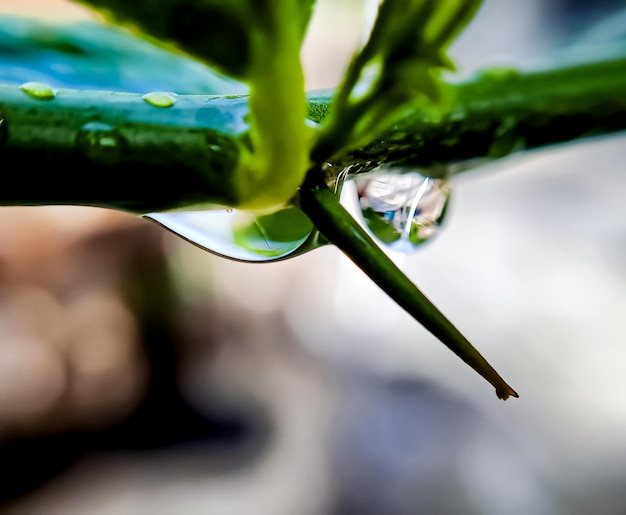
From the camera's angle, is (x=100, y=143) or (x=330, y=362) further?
(x=330, y=362)

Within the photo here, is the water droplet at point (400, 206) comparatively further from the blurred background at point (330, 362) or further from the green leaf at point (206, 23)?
the blurred background at point (330, 362)

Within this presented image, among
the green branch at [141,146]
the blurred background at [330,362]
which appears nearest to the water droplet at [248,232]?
the green branch at [141,146]

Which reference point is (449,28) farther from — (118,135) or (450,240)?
(450,240)

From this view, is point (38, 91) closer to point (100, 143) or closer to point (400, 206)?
point (100, 143)

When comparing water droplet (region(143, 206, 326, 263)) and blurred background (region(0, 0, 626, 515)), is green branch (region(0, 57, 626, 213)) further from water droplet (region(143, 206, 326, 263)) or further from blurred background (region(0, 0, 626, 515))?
blurred background (region(0, 0, 626, 515))

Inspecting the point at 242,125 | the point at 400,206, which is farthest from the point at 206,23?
the point at 400,206

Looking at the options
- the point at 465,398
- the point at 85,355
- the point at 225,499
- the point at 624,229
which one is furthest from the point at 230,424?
the point at 624,229
